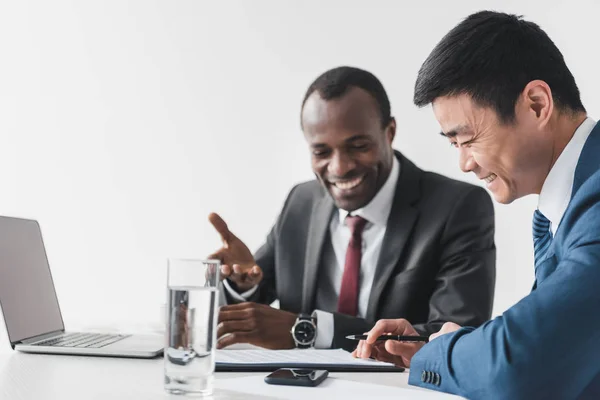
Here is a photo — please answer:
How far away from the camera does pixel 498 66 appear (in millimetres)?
1355

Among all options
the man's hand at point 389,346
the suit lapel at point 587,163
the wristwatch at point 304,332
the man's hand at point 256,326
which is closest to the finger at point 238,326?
the man's hand at point 256,326

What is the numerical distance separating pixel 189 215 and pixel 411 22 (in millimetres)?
1401

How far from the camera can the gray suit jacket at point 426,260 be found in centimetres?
213

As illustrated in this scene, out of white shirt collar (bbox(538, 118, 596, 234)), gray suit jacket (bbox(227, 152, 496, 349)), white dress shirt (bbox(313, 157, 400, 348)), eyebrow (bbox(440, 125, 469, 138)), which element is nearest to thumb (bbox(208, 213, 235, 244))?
gray suit jacket (bbox(227, 152, 496, 349))

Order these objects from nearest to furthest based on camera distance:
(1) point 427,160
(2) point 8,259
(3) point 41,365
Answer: (3) point 41,365 → (2) point 8,259 → (1) point 427,160

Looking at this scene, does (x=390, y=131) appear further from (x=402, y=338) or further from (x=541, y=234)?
(x=402, y=338)

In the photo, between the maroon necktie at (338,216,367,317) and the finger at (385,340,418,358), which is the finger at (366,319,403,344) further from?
the maroon necktie at (338,216,367,317)

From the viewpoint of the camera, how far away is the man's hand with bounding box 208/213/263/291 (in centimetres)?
219

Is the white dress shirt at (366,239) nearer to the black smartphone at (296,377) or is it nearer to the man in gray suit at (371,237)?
the man in gray suit at (371,237)

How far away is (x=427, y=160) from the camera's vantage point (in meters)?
3.26

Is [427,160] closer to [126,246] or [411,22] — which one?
[411,22]

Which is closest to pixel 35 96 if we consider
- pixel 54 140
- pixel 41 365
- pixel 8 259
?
pixel 54 140

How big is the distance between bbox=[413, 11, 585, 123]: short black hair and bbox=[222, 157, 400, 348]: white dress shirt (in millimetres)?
1016

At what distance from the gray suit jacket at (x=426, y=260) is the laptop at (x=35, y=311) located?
27.6 inches
